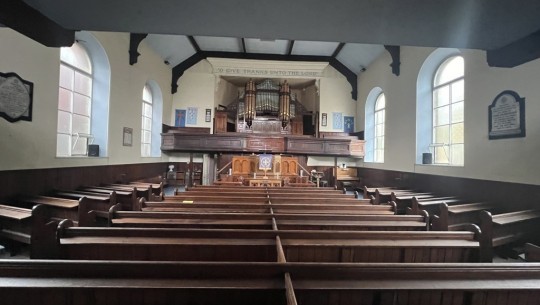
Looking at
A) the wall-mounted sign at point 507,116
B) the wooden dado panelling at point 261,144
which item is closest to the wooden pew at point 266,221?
the wall-mounted sign at point 507,116

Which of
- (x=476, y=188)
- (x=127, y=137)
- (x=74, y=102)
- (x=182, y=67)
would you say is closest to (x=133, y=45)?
(x=74, y=102)

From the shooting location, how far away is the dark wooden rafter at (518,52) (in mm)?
2176

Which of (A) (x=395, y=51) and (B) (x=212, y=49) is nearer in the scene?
(A) (x=395, y=51)

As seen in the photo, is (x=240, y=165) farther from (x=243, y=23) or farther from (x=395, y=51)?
(x=243, y=23)

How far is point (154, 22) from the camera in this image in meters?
2.22

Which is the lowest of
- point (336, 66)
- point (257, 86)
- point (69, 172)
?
point (69, 172)

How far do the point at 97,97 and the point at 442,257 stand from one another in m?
7.45

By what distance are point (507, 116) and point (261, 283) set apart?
5.12m

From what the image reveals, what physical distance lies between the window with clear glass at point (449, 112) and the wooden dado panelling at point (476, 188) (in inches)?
23.4

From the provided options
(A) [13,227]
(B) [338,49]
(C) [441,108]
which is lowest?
(A) [13,227]

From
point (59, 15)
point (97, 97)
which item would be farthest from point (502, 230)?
point (97, 97)

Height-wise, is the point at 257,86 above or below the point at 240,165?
above

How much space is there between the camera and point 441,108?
253 inches

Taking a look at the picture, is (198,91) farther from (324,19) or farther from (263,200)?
(324,19)
